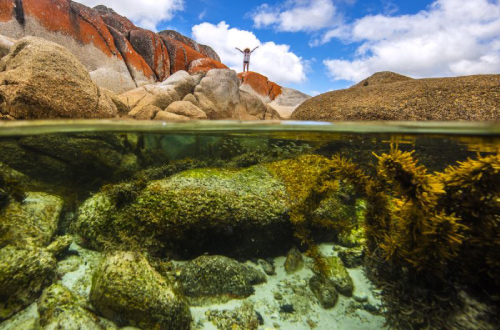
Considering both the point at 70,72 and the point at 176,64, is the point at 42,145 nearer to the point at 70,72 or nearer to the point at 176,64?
the point at 70,72

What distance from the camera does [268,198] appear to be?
622cm

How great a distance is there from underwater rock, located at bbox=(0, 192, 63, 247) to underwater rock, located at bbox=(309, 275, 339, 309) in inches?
276

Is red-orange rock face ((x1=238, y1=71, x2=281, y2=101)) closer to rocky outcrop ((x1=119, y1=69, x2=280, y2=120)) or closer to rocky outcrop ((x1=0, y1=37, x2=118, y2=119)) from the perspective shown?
rocky outcrop ((x1=119, y1=69, x2=280, y2=120))

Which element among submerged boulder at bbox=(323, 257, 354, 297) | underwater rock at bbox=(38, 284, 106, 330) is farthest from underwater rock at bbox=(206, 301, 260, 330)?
underwater rock at bbox=(38, 284, 106, 330)

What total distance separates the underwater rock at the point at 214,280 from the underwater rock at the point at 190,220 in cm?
73

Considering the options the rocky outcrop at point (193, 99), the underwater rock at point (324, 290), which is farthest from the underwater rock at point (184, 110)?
the underwater rock at point (324, 290)

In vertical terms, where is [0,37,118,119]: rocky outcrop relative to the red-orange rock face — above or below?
below

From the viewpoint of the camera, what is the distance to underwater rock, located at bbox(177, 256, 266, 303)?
15.6ft

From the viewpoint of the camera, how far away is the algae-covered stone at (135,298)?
3721 mm

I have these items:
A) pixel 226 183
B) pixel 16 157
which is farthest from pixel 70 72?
pixel 226 183

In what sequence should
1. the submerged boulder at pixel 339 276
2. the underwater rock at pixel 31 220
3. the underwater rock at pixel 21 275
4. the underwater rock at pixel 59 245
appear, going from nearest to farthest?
the underwater rock at pixel 21 275 < the submerged boulder at pixel 339 276 < the underwater rock at pixel 31 220 < the underwater rock at pixel 59 245

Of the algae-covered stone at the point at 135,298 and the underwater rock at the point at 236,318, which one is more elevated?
the algae-covered stone at the point at 135,298

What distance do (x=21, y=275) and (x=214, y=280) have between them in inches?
151

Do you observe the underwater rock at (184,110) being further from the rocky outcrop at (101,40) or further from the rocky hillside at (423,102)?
the rocky hillside at (423,102)
